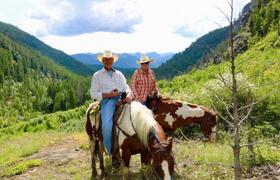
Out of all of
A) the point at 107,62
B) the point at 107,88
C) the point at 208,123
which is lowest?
the point at 208,123

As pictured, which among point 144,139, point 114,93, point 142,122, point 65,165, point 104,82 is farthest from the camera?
point 65,165

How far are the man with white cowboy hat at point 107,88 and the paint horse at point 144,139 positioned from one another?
482mm

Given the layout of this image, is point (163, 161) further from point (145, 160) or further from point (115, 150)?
point (115, 150)

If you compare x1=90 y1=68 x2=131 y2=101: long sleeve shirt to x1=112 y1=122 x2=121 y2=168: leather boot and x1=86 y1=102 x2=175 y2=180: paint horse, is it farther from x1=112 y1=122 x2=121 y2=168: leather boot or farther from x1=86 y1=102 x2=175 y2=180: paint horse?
x1=112 y1=122 x2=121 y2=168: leather boot

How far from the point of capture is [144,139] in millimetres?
8398

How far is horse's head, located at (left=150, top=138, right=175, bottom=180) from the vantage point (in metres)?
7.09

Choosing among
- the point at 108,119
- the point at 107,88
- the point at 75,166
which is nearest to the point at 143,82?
the point at 107,88

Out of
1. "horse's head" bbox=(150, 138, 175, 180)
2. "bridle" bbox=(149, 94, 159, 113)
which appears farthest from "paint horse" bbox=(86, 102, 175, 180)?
"bridle" bbox=(149, 94, 159, 113)

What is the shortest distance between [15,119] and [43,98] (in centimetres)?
1611

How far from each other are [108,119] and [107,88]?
915 mm

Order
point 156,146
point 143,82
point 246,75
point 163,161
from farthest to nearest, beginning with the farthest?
point 246,75, point 143,82, point 156,146, point 163,161

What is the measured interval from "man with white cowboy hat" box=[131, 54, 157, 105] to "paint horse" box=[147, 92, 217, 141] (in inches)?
7.2

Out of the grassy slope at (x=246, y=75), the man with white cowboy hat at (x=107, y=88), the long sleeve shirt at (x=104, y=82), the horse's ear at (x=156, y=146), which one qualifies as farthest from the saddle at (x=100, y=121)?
the horse's ear at (x=156, y=146)

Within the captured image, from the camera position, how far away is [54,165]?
1366 centimetres
